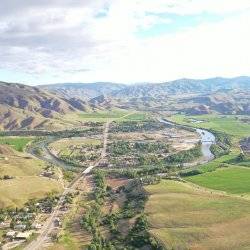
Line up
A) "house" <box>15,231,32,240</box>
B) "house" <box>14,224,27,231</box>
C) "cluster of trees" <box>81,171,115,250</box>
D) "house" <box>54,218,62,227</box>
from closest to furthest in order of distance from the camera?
"cluster of trees" <box>81,171,115,250</box> < "house" <box>15,231,32,240</box> < "house" <box>14,224,27,231</box> < "house" <box>54,218,62,227</box>

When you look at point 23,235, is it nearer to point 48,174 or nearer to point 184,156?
point 48,174

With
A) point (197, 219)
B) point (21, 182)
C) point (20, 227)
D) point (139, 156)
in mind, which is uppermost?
point (21, 182)

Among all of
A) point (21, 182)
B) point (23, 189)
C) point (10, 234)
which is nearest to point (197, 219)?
point (10, 234)

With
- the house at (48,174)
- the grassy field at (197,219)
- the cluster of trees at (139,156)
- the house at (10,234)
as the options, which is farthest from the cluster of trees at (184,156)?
the house at (10,234)

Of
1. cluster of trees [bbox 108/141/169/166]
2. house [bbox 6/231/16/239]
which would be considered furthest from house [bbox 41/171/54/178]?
house [bbox 6/231/16/239]

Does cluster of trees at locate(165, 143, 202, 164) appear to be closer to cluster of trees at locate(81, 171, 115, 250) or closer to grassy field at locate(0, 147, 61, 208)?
cluster of trees at locate(81, 171, 115, 250)

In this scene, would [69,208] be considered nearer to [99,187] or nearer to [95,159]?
[99,187]

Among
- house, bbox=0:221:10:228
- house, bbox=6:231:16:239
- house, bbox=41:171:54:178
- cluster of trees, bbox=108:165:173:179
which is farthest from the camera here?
house, bbox=41:171:54:178
